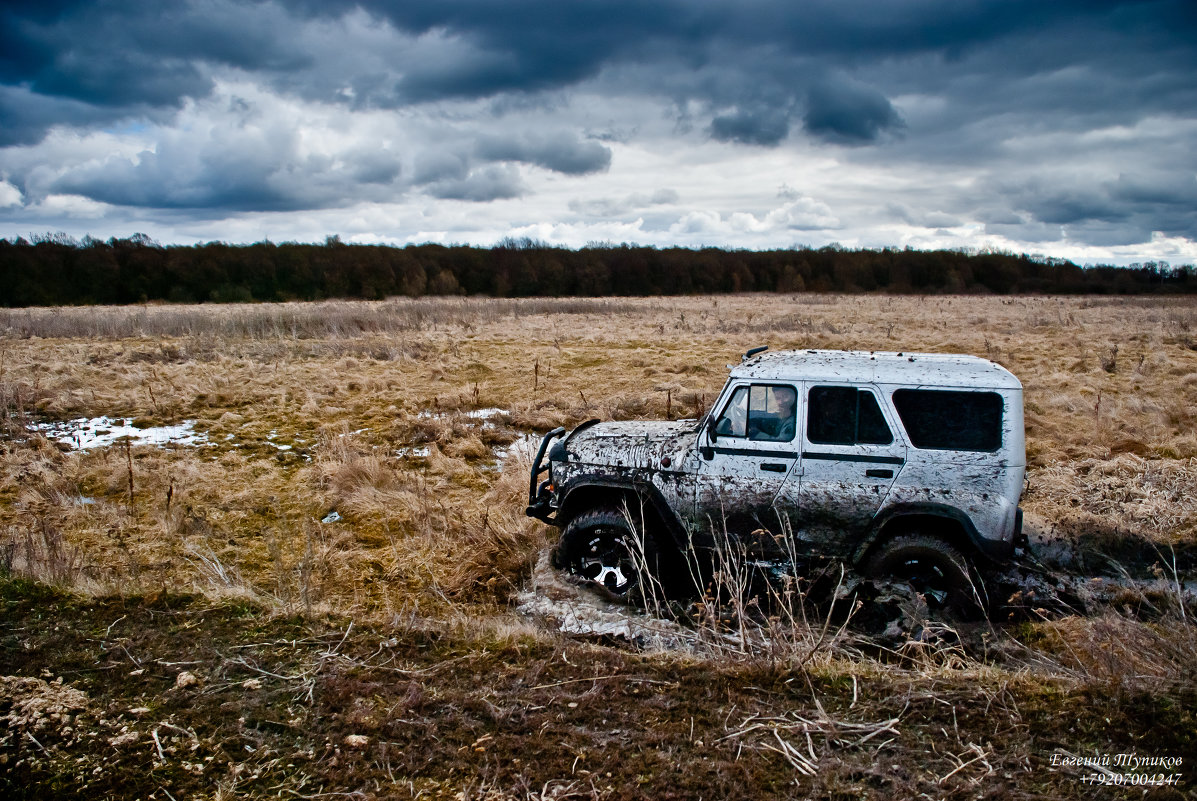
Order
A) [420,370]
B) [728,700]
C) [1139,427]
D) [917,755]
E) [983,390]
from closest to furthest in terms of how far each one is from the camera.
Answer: [917,755] < [728,700] < [983,390] < [1139,427] < [420,370]

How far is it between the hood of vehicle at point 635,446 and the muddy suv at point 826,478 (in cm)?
1

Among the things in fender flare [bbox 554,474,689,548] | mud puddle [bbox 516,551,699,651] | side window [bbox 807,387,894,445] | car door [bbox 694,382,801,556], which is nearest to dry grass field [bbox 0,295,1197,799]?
mud puddle [bbox 516,551,699,651]

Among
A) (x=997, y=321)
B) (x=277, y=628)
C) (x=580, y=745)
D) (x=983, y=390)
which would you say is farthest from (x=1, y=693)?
(x=997, y=321)

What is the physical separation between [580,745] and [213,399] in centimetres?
1279

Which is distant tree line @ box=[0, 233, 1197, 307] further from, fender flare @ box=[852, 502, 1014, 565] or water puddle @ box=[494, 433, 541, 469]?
fender flare @ box=[852, 502, 1014, 565]

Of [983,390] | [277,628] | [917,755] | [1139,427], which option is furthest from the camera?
[1139,427]

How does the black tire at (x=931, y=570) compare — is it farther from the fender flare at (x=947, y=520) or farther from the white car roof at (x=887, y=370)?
the white car roof at (x=887, y=370)

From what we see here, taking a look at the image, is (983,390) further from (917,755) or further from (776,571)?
(917,755)

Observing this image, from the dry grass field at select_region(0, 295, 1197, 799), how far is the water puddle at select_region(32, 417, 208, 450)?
0.65 ft

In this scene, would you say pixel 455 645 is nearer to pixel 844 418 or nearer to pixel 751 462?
pixel 751 462

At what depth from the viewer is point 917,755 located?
2.79 meters

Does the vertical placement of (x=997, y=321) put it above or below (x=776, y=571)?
above

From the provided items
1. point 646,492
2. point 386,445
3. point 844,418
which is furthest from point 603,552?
point 386,445

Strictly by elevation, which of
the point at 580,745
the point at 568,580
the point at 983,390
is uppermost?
the point at 983,390
